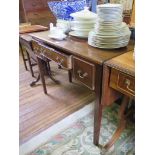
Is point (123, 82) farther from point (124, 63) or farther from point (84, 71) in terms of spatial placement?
point (84, 71)

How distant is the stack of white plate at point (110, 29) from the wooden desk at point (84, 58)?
0.14 ft

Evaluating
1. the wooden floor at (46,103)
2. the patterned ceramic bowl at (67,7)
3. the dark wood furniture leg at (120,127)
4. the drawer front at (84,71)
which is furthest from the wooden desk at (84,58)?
the wooden floor at (46,103)

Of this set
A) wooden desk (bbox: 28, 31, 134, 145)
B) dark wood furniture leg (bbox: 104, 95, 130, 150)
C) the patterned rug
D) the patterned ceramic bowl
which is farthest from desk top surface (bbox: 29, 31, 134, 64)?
the patterned rug

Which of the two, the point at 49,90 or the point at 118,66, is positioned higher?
the point at 118,66

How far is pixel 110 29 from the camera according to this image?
104cm

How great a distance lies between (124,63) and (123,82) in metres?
0.10

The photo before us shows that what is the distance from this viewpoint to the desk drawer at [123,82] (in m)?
0.87

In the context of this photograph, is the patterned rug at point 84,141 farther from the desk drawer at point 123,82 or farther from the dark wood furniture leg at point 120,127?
the desk drawer at point 123,82
